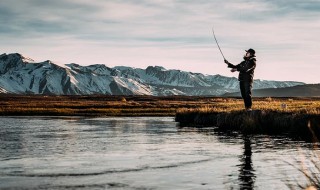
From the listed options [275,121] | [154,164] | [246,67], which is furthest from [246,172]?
[275,121]

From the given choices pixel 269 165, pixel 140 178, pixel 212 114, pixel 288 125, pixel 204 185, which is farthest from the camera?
pixel 212 114

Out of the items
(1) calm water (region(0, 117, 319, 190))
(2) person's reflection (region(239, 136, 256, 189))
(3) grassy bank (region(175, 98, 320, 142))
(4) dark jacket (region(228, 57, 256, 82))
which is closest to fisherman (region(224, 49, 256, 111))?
(4) dark jacket (region(228, 57, 256, 82))

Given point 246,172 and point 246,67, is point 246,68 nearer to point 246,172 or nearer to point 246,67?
point 246,67

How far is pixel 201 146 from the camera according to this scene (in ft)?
87.7

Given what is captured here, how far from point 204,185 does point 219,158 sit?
660 centimetres

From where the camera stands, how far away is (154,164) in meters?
19.5

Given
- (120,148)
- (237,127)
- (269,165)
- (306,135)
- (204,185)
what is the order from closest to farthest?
1. (204,185)
2. (269,165)
3. (120,148)
4. (306,135)
5. (237,127)

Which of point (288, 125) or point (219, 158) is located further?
point (288, 125)

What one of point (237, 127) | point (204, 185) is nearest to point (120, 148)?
point (204, 185)

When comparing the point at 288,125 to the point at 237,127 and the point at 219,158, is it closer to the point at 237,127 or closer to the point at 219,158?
the point at 237,127

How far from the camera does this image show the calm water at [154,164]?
49.8 feet

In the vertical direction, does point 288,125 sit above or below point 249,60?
below

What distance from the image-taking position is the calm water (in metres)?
15.2

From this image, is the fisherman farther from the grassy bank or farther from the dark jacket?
the grassy bank
